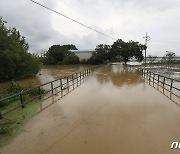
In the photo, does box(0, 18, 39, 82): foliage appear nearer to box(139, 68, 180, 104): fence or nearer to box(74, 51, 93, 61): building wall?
box(139, 68, 180, 104): fence

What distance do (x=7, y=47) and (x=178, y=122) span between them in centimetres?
2379

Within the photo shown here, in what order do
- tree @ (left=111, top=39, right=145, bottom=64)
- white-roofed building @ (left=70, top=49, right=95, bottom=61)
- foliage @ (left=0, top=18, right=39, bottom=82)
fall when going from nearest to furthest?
foliage @ (left=0, top=18, right=39, bottom=82)
tree @ (left=111, top=39, right=145, bottom=64)
white-roofed building @ (left=70, top=49, right=95, bottom=61)

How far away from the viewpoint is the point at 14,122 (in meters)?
7.43

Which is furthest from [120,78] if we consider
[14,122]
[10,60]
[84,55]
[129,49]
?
[84,55]

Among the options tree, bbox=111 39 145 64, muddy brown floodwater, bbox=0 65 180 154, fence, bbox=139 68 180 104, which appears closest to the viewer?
muddy brown floodwater, bbox=0 65 180 154

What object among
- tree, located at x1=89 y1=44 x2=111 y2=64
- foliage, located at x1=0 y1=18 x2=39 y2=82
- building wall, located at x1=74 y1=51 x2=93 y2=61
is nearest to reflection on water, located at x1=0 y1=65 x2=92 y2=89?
foliage, located at x1=0 y1=18 x2=39 y2=82

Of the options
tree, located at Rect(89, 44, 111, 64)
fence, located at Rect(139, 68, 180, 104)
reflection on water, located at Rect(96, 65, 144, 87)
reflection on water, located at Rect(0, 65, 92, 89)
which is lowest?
reflection on water, located at Rect(0, 65, 92, 89)

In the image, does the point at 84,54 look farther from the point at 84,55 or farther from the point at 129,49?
the point at 129,49

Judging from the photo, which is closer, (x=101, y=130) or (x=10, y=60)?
(x=101, y=130)

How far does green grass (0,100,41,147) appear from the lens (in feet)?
20.1

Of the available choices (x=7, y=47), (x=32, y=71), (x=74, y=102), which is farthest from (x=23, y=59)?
(x=74, y=102)

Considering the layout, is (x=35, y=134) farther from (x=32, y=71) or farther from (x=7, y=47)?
(x=32, y=71)

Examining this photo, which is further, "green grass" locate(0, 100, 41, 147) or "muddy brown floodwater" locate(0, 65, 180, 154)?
"green grass" locate(0, 100, 41, 147)

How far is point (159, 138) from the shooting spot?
571 centimetres
